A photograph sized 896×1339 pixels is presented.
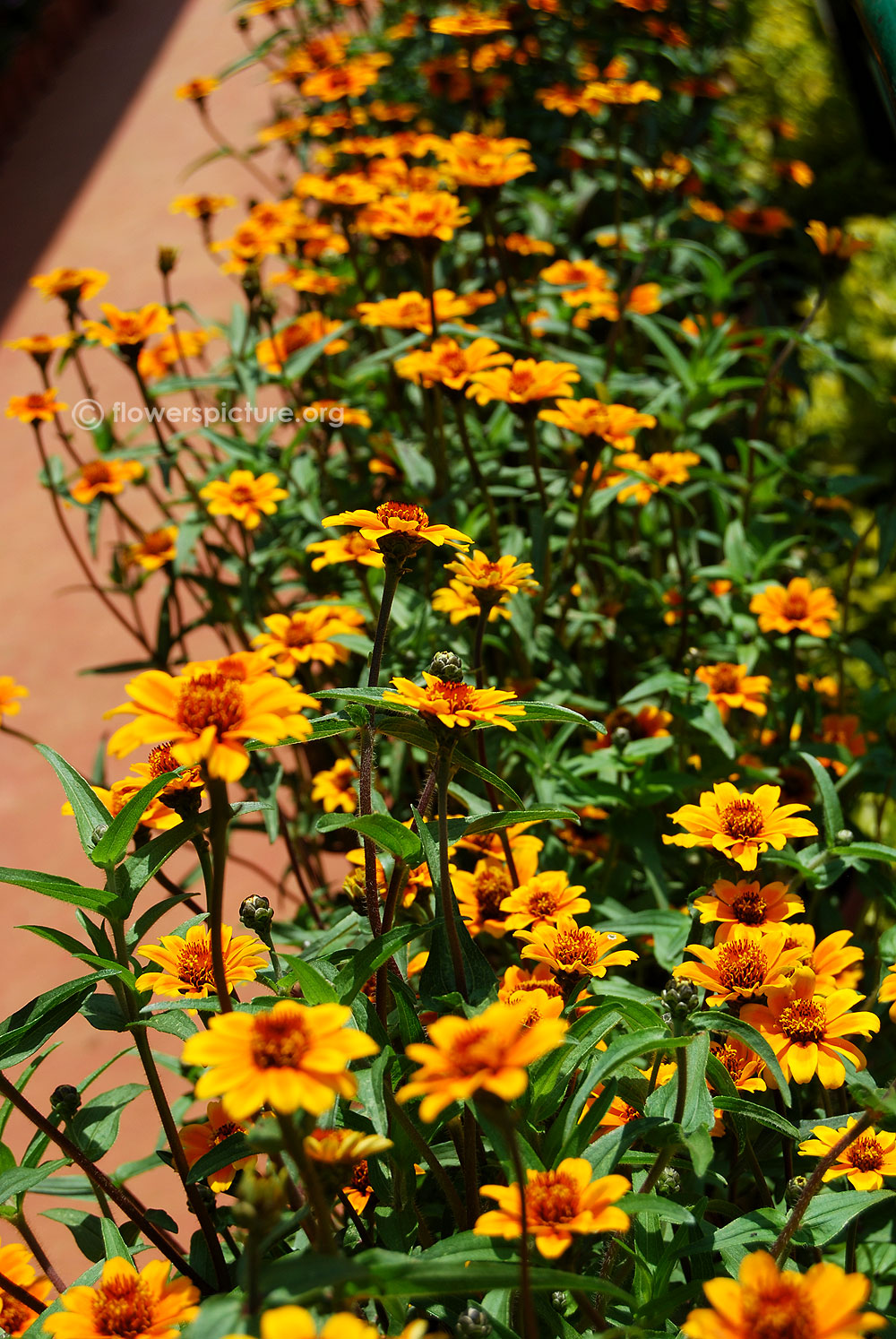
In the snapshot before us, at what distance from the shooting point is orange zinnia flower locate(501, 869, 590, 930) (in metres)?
1.00

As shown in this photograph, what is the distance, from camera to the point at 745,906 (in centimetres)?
94

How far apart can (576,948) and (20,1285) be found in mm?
567

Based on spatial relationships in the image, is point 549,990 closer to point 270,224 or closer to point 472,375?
point 472,375

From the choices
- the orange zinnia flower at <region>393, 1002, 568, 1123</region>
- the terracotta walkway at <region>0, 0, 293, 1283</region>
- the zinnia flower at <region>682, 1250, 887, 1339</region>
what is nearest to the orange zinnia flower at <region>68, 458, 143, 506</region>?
the terracotta walkway at <region>0, 0, 293, 1283</region>

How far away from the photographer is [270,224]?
2.22 m

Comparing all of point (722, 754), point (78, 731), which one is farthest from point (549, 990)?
point (78, 731)

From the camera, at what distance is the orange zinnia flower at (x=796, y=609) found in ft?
4.69

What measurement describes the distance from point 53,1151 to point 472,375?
3.81 ft

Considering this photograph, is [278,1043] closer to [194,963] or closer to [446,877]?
[446,877]

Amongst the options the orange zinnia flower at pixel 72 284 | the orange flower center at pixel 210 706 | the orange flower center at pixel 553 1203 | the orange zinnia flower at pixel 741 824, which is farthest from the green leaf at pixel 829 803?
the orange zinnia flower at pixel 72 284

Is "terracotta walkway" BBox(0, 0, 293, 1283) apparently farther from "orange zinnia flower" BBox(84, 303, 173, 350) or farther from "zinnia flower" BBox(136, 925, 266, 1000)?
"zinnia flower" BBox(136, 925, 266, 1000)

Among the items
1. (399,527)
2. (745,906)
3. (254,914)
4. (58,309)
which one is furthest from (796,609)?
(58,309)

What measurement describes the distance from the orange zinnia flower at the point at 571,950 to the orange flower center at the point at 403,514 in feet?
→ 1.25

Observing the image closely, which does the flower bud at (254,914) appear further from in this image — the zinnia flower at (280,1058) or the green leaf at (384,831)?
the zinnia flower at (280,1058)
